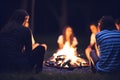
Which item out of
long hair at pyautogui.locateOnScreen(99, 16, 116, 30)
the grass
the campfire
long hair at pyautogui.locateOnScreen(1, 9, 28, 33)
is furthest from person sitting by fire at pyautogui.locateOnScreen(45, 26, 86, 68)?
long hair at pyautogui.locateOnScreen(1, 9, 28, 33)

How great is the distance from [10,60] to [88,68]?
8.36 ft

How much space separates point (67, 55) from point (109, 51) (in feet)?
9.79

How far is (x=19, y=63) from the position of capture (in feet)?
23.0

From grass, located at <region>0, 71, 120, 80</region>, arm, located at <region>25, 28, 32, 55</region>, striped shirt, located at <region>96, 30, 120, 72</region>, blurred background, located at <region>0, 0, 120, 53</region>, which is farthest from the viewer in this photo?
blurred background, located at <region>0, 0, 120, 53</region>

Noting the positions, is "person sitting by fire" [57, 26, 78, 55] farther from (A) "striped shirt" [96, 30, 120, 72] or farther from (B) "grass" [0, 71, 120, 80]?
(B) "grass" [0, 71, 120, 80]

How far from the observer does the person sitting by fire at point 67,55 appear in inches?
355

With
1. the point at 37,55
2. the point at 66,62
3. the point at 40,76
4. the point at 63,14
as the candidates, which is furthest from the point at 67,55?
the point at 63,14

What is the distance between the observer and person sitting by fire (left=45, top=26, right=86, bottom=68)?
902cm

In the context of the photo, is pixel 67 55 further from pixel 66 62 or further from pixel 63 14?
pixel 63 14

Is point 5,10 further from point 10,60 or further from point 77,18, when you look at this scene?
point 10,60

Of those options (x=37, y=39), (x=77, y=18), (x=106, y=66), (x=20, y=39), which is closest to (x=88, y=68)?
(x=106, y=66)

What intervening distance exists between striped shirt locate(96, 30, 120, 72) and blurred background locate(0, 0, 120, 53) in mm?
9021

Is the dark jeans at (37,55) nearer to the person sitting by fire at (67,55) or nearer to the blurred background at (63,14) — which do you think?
the person sitting by fire at (67,55)

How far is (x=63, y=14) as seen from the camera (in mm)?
16234
